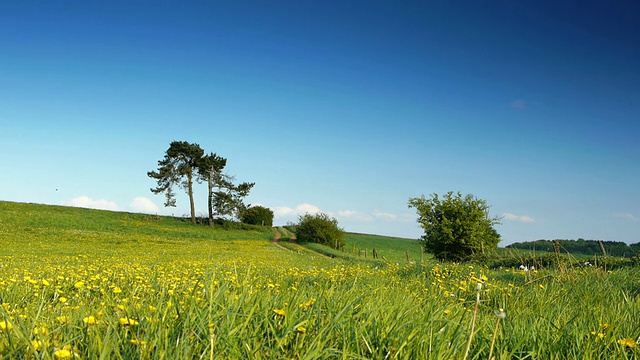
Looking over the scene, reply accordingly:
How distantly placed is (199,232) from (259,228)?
15.7 meters

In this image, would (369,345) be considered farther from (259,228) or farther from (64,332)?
(259,228)

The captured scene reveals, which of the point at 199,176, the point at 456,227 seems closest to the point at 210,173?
the point at 199,176

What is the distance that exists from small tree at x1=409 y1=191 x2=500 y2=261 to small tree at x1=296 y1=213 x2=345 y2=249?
28826 millimetres

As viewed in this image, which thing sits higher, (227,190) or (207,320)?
(227,190)

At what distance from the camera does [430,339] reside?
259 cm

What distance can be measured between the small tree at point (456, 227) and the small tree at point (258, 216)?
58447 mm

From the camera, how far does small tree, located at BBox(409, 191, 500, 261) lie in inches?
1377

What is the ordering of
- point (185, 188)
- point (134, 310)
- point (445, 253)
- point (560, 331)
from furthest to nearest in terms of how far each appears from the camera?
point (185, 188) → point (445, 253) → point (560, 331) → point (134, 310)

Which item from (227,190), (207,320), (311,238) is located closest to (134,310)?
(207,320)

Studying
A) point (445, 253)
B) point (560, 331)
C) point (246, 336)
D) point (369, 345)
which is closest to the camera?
point (246, 336)

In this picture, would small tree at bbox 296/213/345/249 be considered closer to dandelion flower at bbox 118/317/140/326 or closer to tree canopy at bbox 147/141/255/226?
tree canopy at bbox 147/141/255/226

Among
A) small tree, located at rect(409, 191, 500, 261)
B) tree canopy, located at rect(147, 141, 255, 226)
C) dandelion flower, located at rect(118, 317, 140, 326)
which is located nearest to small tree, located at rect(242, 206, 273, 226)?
tree canopy, located at rect(147, 141, 255, 226)

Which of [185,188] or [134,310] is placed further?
[185,188]

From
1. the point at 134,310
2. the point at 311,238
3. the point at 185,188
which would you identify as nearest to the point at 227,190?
the point at 185,188
